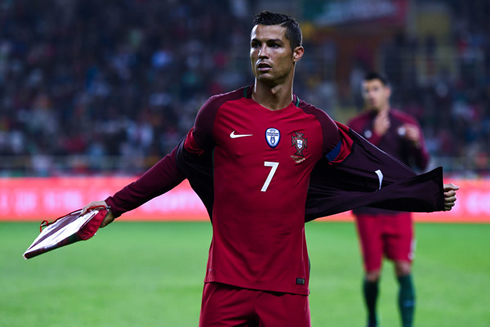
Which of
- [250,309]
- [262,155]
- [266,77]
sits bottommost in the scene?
[250,309]

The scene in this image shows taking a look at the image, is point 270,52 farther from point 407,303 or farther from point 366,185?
point 407,303

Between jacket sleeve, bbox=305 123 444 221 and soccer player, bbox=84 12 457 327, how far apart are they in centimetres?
18

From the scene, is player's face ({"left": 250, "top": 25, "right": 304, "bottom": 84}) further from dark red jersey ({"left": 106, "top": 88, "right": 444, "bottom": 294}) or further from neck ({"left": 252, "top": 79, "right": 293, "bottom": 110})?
dark red jersey ({"left": 106, "top": 88, "right": 444, "bottom": 294})

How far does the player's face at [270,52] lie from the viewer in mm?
3410

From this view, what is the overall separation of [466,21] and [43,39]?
14.2 meters

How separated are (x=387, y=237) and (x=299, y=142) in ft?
11.4

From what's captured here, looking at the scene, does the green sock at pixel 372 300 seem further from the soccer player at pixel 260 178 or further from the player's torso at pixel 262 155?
the player's torso at pixel 262 155

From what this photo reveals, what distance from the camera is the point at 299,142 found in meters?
3.44

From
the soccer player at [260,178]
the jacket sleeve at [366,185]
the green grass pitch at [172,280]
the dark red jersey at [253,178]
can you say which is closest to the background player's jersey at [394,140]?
the green grass pitch at [172,280]

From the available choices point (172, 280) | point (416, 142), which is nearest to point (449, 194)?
point (416, 142)

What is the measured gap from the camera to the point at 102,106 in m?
20.4

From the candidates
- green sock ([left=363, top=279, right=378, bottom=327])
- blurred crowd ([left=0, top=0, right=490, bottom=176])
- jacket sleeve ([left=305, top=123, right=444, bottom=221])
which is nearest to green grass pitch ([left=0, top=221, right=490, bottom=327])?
green sock ([left=363, top=279, right=378, bottom=327])

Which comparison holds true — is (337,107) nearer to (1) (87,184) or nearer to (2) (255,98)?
(1) (87,184)

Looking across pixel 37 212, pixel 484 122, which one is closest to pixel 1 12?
pixel 37 212
